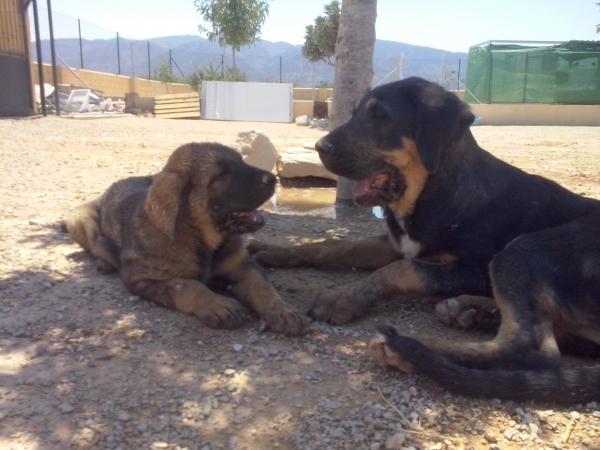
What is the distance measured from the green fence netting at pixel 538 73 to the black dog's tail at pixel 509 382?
25.9 m

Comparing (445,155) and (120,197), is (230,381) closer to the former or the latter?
(445,155)

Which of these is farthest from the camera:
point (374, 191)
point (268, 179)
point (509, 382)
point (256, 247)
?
point (256, 247)

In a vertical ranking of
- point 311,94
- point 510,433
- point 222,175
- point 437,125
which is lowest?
point 510,433

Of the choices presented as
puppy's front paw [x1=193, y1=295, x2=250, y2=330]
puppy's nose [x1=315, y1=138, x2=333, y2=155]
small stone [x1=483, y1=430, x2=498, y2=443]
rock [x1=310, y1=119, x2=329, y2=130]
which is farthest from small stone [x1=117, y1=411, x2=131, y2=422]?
rock [x1=310, y1=119, x2=329, y2=130]

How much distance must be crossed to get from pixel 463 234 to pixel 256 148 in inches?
233

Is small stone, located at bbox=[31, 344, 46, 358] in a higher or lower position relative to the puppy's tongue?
lower

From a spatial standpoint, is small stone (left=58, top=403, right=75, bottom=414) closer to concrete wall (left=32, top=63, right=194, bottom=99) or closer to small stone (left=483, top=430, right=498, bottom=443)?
small stone (left=483, top=430, right=498, bottom=443)

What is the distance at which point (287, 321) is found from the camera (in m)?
3.75

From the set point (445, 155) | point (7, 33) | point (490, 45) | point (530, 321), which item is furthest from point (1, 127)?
point (490, 45)

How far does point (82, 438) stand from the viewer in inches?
103

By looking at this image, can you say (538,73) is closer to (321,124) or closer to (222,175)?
(321,124)

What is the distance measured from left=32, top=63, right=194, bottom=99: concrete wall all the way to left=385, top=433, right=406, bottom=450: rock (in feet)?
111

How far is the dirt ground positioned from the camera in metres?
2.67

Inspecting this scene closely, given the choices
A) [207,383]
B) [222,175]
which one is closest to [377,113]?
[222,175]
